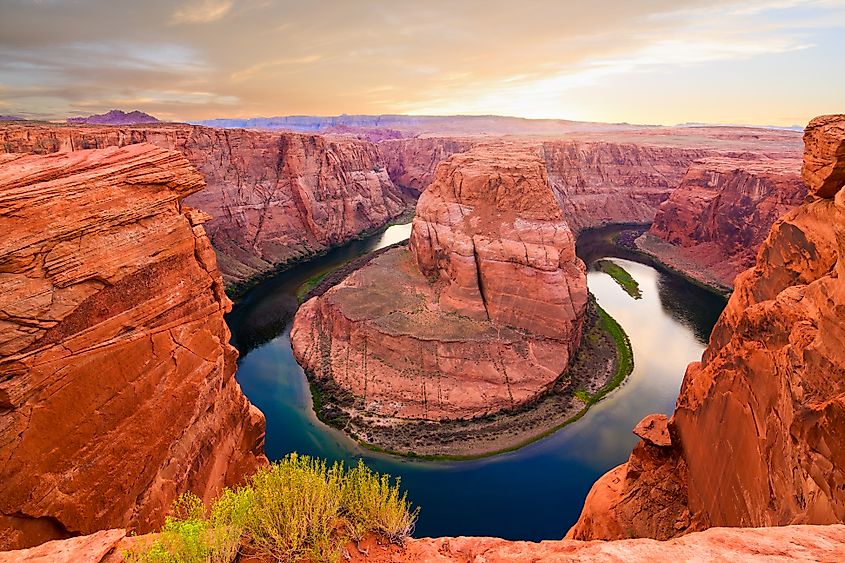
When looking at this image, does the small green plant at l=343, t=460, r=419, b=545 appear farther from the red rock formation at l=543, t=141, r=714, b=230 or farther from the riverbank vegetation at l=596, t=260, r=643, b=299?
the red rock formation at l=543, t=141, r=714, b=230

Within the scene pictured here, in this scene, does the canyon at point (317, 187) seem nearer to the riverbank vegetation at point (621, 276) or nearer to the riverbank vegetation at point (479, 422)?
the riverbank vegetation at point (621, 276)

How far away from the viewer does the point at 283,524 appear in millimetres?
8195

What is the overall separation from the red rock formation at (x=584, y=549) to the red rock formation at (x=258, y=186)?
193 ft

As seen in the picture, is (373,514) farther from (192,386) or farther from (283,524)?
(192,386)

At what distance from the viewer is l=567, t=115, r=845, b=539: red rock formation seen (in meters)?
8.33

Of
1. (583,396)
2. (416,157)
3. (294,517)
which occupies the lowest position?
(583,396)

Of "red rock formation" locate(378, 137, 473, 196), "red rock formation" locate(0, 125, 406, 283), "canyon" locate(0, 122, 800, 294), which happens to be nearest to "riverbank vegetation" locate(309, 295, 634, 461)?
"canyon" locate(0, 122, 800, 294)

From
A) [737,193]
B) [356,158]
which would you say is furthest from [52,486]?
[356,158]

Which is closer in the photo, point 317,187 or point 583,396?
point 583,396

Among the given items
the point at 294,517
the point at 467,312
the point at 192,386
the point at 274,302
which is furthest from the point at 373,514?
the point at 274,302

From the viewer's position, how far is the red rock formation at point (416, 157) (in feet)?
420

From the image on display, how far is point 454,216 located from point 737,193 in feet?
171

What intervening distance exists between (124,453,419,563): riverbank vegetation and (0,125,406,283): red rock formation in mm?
58860

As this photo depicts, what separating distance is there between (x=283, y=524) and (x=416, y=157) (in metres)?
133
